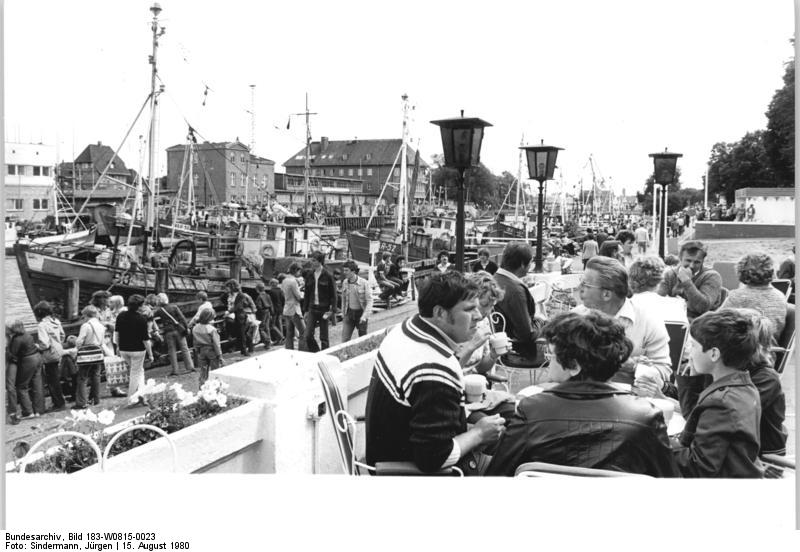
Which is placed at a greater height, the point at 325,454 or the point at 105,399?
the point at 325,454

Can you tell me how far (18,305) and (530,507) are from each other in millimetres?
33071

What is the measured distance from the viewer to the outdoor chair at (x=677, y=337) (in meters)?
4.72

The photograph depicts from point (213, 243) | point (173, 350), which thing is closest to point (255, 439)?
point (173, 350)

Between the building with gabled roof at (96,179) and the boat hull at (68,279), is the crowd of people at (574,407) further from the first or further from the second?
the building with gabled roof at (96,179)

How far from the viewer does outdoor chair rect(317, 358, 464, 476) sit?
2852mm

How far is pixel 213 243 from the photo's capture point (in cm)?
3244

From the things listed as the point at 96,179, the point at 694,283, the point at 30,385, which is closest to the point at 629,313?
the point at 694,283

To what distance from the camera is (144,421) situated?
11.6 ft

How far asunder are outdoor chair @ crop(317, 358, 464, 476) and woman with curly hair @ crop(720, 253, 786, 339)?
290 cm

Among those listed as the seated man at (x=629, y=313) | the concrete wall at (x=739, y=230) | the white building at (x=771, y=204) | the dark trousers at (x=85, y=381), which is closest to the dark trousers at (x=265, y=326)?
the dark trousers at (x=85, y=381)

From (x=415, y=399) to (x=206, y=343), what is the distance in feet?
22.6

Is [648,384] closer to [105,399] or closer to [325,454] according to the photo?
[325,454]

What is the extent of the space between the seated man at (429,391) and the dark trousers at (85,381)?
6.93 meters

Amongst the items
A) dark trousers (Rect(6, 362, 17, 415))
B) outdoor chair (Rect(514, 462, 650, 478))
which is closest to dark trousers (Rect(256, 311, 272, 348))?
dark trousers (Rect(6, 362, 17, 415))
